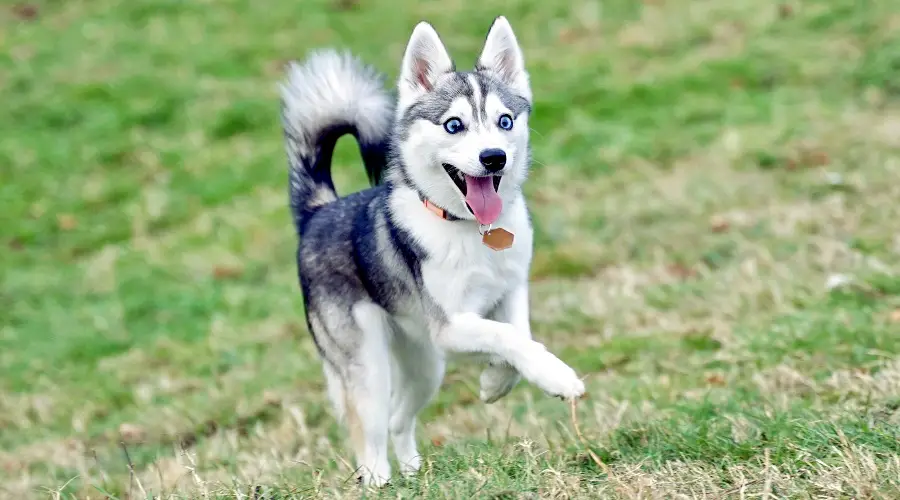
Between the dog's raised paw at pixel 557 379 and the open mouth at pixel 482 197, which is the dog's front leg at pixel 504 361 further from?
the open mouth at pixel 482 197

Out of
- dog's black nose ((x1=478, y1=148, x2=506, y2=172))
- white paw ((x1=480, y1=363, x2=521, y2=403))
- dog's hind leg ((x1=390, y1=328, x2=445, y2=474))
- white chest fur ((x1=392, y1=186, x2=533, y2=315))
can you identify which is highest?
dog's black nose ((x1=478, y1=148, x2=506, y2=172))

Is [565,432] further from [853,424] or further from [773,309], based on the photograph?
[773,309]

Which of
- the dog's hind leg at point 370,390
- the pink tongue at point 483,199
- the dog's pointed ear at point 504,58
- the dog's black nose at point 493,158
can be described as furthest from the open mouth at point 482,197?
the dog's hind leg at point 370,390

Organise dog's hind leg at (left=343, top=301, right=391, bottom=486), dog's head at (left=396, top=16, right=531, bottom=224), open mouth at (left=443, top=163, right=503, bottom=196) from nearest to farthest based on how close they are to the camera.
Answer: dog's head at (left=396, top=16, right=531, bottom=224)
open mouth at (left=443, top=163, right=503, bottom=196)
dog's hind leg at (left=343, top=301, right=391, bottom=486)

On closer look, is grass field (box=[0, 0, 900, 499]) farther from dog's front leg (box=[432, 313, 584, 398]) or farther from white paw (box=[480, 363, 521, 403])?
dog's front leg (box=[432, 313, 584, 398])

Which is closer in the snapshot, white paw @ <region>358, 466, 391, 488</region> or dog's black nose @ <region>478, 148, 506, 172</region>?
dog's black nose @ <region>478, 148, 506, 172</region>

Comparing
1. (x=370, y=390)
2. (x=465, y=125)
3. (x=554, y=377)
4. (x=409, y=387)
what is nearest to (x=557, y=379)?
(x=554, y=377)

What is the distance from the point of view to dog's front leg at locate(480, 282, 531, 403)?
4.04m

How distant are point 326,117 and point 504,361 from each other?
5.46ft

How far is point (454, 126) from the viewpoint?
→ 4078 millimetres

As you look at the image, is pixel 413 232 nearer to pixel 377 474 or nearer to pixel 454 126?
pixel 454 126

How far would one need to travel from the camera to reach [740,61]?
1102 centimetres

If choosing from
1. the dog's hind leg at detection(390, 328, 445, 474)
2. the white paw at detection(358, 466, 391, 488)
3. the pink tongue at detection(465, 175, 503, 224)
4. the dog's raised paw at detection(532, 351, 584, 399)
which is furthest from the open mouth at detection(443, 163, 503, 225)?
the white paw at detection(358, 466, 391, 488)

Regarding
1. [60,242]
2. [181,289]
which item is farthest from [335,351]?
[60,242]
